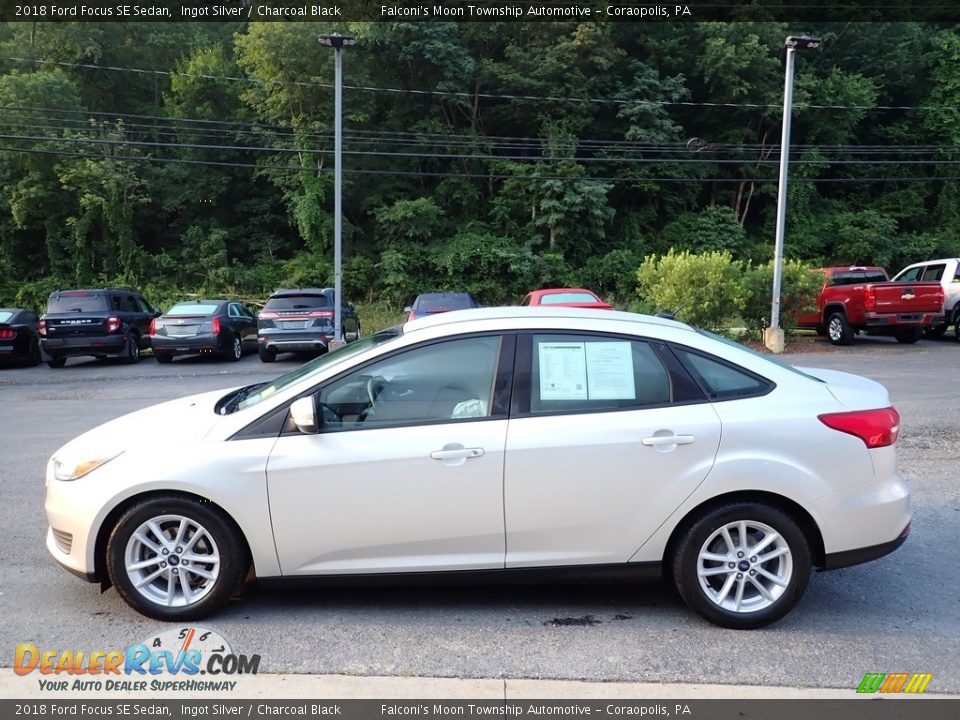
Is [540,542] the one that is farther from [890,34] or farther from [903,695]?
[890,34]

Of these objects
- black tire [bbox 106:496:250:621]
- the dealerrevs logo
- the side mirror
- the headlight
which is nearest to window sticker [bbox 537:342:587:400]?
the side mirror

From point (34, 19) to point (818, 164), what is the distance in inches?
1548

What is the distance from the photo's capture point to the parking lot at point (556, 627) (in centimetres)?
336

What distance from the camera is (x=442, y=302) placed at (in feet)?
60.3

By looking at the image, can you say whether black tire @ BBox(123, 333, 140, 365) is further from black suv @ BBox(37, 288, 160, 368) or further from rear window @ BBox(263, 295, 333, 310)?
rear window @ BBox(263, 295, 333, 310)

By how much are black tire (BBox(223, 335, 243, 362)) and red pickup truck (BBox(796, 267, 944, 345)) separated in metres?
14.7

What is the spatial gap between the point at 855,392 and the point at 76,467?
4151mm

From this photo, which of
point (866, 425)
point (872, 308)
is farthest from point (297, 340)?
point (866, 425)

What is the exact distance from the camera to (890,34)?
39594 mm

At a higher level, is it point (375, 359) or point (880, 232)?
point (880, 232)

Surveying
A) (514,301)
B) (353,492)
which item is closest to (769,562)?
(353,492)

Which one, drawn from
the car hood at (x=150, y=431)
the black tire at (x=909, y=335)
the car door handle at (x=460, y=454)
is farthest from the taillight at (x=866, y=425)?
the black tire at (x=909, y=335)

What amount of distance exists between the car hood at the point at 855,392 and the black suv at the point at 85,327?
16.4 metres

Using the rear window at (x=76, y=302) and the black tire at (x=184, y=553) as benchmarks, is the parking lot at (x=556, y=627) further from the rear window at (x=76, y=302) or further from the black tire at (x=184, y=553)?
the rear window at (x=76, y=302)
